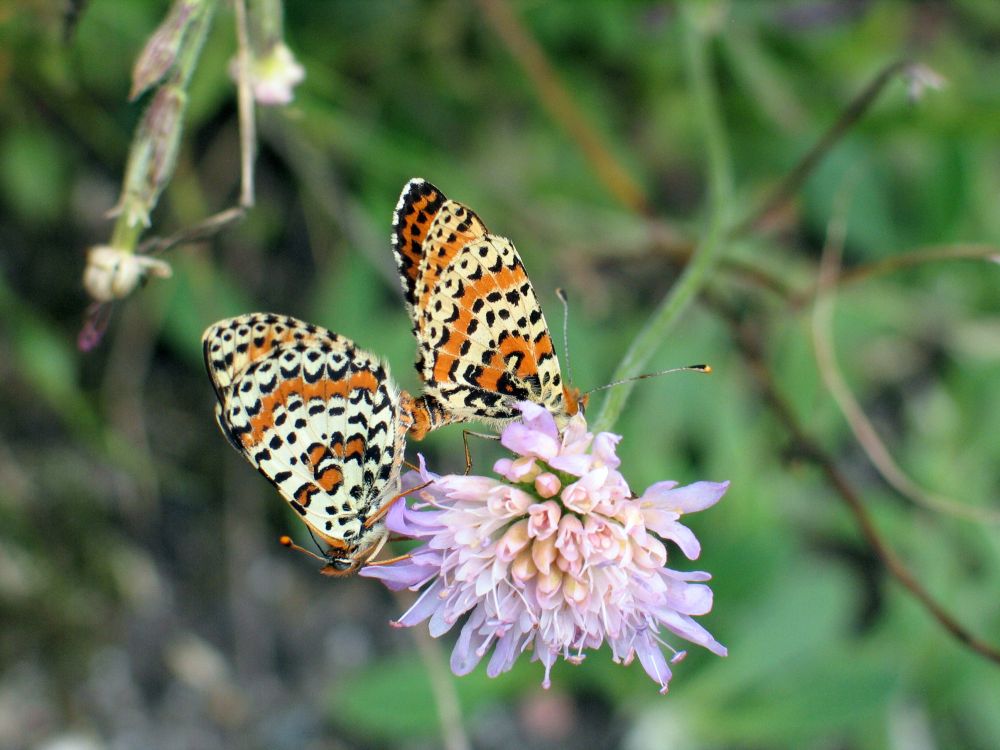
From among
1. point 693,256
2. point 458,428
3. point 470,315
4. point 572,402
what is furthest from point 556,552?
point 458,428

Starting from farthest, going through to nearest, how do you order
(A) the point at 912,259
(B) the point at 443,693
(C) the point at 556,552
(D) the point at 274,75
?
(B) the point at 443,693
(A) the point at 912,259
(D) the point at 274,75
(C) the point at 556,552

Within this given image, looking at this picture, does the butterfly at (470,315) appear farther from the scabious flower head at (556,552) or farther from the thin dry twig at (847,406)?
the thin dry twig at (847,406)

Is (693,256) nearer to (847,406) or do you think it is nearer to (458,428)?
(847,406)

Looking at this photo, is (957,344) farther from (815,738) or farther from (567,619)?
(567,619)

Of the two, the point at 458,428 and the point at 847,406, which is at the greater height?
the point at 847,406

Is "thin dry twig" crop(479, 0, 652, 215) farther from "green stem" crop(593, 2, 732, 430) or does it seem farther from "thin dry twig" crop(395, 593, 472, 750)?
"thin dry twig" crop(395, 593, 472, 750)

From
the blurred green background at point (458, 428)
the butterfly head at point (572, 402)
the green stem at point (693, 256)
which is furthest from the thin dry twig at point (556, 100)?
the butterfly head at point (572, 402)

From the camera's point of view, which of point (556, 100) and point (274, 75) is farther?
point (556, 100)
